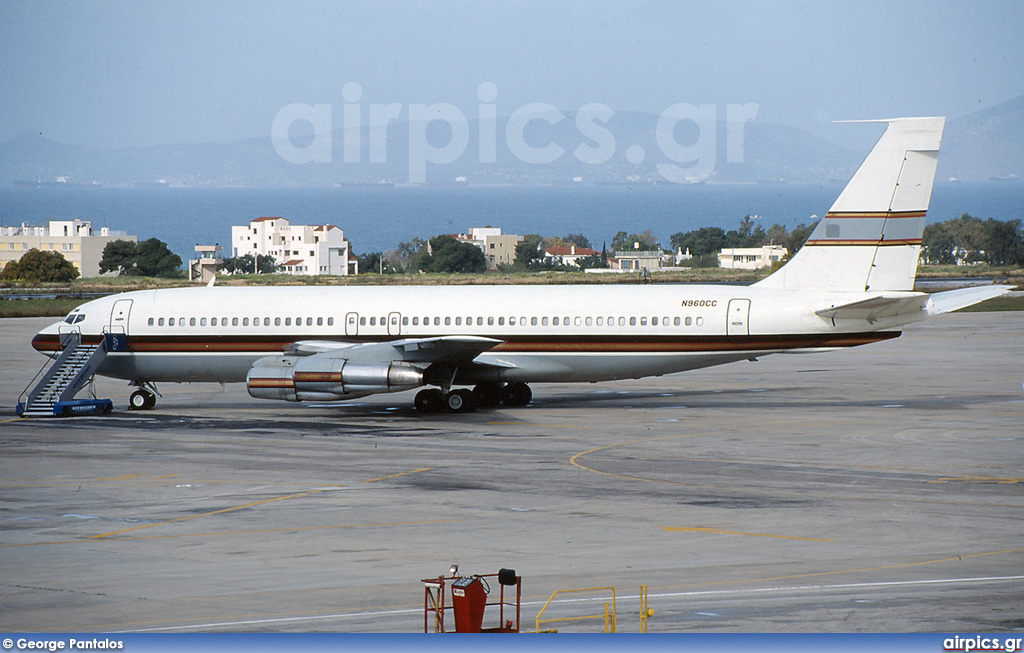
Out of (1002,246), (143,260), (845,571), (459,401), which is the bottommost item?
(459,401)

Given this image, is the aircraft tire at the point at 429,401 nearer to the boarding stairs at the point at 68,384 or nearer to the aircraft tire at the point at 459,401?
the aircraft tire at the point at 459,401

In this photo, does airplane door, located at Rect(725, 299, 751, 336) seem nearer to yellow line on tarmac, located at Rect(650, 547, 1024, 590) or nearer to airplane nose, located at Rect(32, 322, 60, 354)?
yellow line on tarmac, located at Rect(650, 547, 1024, 590)

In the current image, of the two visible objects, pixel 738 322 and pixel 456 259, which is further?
pixel 456 259

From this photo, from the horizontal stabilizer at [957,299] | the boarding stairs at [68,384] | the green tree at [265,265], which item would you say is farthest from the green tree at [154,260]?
the horizontal stabilizer at [957,299]

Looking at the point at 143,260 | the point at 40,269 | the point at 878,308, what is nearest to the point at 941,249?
the point at 143,260

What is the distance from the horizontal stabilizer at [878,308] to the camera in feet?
117

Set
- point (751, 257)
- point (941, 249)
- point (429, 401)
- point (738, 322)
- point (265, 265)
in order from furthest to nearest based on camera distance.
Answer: point (941, 249), point (751, 257), point (265, 265), point (429, 401), point (738, 322)

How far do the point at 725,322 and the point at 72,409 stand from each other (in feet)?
72.9

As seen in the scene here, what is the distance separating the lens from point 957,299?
3722 centimetres

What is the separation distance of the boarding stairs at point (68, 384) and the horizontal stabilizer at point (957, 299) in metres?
27.6

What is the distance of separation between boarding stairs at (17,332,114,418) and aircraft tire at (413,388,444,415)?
10.8m

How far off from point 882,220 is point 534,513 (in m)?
20.3

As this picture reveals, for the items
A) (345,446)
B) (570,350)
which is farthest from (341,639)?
(570,350)

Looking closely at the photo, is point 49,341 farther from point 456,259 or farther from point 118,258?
point 118,258
